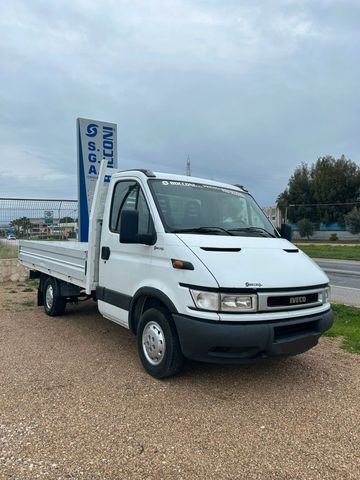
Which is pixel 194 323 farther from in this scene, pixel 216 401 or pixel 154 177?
pixel 154 177

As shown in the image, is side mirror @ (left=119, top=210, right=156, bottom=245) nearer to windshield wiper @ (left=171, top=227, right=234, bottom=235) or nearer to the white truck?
the white truck

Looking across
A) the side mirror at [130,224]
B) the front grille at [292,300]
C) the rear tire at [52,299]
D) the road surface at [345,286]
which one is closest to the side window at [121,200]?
the side mirror at [130,224]

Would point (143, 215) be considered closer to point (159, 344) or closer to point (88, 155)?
point (159, 344)

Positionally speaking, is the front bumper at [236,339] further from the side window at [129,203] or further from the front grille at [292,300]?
the side window at [129,203]

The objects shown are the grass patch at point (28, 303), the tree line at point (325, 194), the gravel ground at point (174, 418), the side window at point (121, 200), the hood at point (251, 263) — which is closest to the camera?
the gravel ground at point (174, 418)

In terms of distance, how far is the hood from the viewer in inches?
146

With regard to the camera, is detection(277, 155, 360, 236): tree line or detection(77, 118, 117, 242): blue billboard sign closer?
detection(77, 118, 117, 242): blue billboard sign

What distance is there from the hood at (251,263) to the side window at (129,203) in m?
0.62

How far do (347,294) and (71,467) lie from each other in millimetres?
9460

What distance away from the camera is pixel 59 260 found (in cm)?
662

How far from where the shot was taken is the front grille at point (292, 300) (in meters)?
3.78

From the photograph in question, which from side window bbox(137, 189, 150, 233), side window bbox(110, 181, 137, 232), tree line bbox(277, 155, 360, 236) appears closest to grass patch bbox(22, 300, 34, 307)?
side window bbox(110, 181, 137, 232)

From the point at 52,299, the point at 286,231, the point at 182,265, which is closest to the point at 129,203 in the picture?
the point at 182,265

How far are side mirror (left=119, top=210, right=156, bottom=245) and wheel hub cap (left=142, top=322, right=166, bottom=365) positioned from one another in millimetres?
883
